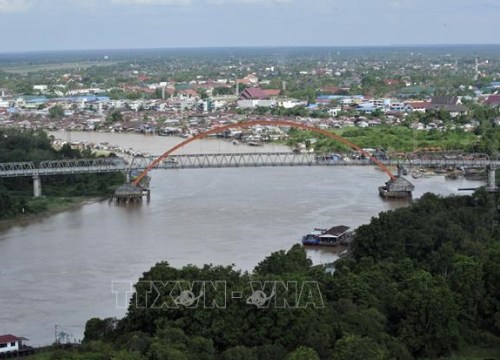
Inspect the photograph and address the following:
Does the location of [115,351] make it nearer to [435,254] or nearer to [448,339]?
[448,339]

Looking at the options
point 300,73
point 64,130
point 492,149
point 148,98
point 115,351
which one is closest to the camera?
point 115,351

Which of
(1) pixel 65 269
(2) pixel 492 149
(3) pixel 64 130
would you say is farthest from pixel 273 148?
(1) pixel 65 269

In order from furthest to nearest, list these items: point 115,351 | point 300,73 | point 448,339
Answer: point 300,73
point 448,339
point 115,351

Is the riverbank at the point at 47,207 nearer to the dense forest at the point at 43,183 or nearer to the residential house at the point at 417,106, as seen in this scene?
the dense forest at the point at 43,183

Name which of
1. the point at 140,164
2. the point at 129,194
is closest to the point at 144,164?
the point at 140,164

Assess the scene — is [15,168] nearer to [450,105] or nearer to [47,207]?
[47,207]

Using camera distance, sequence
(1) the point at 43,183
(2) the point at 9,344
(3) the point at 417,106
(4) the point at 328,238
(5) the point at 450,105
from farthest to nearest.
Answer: (3) the point at 417,106, (5) the point at 450,105, (1) the point at 43,183, (4) the point at 328,238, (2) the point at 9,344

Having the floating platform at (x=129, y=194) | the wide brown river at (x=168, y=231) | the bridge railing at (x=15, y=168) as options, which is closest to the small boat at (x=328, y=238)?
the wide brown river at (x=168, y=231)
